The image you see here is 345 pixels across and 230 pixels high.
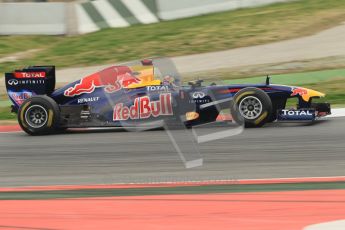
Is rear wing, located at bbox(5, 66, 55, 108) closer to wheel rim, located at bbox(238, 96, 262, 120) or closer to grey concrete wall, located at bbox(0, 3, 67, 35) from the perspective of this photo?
wheel rim, located at bbox(238, 96, 262, 120)

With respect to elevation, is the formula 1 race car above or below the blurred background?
below

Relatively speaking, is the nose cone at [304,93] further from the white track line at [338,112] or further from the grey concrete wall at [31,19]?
the grey concrete wall at [31,19]

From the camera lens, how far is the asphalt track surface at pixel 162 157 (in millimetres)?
7641

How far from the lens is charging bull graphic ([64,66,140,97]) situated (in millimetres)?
10648

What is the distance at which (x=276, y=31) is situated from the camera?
64.9 ft

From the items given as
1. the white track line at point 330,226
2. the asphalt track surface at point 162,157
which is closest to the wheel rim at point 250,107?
the asphalt track surface at point 162,157

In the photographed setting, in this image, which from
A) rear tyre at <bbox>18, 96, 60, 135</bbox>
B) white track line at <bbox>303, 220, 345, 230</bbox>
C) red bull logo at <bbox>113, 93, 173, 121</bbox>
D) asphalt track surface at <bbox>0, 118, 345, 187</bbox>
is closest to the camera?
white track line at <bbox>303, 220, 345, 230</bbox>


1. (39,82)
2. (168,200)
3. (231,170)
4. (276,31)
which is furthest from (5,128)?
(276,31)

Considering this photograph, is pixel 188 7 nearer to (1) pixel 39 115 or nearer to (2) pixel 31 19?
(2) pixel 31 19

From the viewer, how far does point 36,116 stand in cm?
1112

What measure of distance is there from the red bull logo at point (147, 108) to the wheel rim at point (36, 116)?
1301mm

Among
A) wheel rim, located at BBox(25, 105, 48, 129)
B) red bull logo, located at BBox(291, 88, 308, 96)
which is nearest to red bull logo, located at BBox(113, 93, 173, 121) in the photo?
wheel rim, located at BBox(25, 105, 48, 129)

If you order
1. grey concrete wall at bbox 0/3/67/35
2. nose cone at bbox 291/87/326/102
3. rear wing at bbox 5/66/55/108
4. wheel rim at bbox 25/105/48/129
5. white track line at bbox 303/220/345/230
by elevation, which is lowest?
white track line at bbox 303/220/345/230

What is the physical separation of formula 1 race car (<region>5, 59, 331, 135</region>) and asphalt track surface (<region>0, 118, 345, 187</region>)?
0.24m
